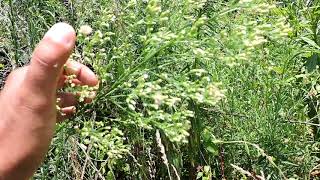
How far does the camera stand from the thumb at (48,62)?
91 centimetres

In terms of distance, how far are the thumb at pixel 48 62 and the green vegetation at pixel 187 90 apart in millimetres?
486

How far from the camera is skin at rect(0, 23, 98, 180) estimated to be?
2.96 feet

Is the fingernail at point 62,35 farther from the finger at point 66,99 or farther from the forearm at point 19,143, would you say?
the finger at point 66,99

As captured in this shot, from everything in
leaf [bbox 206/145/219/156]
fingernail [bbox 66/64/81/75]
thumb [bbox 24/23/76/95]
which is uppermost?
thumb [bbox 24/23/76/95]

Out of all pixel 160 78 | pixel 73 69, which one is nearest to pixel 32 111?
pixel 73 69

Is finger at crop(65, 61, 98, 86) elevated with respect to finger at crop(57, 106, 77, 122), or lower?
elevated

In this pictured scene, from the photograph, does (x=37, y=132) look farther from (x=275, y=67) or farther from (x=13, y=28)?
(x=275, y=67)

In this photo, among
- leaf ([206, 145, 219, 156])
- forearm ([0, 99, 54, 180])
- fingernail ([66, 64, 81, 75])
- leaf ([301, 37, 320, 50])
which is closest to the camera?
forearm ([0, 99, 54, 180])

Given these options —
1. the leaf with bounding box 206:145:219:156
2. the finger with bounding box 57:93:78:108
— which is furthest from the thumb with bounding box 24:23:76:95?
the leaf with bounding box 206:145:219:156

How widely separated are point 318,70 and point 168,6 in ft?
2.44

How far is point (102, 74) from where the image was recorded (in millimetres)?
1438

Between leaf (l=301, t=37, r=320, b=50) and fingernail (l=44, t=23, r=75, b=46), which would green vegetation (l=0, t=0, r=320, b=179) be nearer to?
leaf (l=301, t=37, r=320, b=50)

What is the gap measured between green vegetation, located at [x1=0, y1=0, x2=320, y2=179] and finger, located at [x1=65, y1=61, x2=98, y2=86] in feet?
0.56

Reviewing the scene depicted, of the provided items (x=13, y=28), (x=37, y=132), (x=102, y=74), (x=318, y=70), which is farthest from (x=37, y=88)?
(x=318, y=70)
